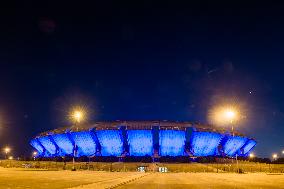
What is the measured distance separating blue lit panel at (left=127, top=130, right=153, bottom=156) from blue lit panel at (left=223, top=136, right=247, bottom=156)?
26704 mm

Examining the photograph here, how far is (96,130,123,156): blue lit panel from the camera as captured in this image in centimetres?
8969

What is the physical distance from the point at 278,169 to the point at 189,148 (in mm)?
43824

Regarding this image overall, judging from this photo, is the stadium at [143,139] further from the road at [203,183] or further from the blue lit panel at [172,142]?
the road at [203,183]

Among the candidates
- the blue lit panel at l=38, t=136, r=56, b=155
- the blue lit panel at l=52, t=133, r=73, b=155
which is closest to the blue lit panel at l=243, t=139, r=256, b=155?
the blue lit panel at l=52, t=133, r=73, b=155

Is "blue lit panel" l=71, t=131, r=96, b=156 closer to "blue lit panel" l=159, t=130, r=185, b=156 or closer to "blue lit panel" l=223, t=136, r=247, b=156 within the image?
"blue lit panel" l=159, t=130, r=185, b=156

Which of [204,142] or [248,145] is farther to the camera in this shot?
[248,145]

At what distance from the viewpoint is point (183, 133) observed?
290 ft

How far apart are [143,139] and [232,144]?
33.0 meters

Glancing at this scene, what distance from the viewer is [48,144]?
11031cm

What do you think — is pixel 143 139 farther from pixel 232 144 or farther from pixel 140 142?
pixel 232 144

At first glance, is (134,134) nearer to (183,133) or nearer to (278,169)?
(183,133)

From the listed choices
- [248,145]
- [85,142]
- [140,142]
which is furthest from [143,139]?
[248,145]

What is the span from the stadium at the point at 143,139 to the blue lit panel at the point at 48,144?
4.45 meters

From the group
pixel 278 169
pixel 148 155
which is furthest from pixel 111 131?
pixel 278 169
